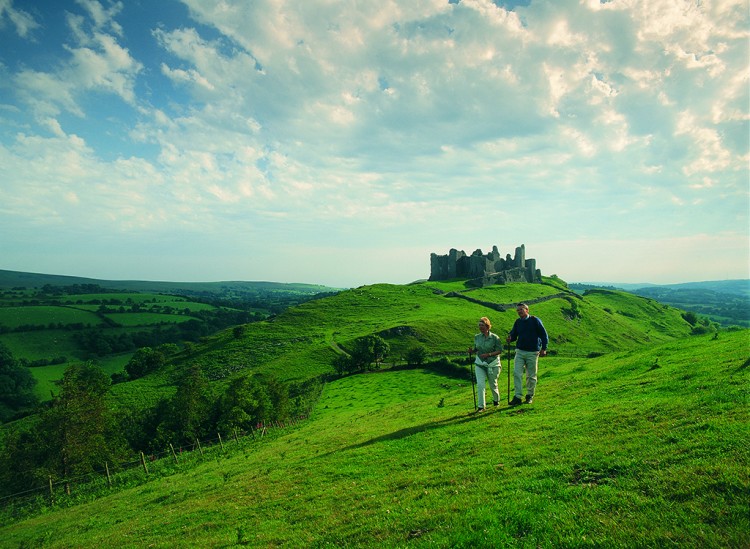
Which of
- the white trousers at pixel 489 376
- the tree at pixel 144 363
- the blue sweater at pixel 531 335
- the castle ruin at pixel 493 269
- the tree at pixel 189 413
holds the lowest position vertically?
the tree at pixel 144 363

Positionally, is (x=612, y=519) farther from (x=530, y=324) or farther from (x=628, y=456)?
(x=530, y=324)

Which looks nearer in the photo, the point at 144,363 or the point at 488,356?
the point at 488,356

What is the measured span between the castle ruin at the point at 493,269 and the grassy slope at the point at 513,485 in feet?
519

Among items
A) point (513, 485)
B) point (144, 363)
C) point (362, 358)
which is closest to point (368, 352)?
point (362, 358)

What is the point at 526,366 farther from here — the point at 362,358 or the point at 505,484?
the point at 362,358

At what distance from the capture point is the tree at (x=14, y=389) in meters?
114

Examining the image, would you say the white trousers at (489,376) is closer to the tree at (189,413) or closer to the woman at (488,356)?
the woman at (488,356)

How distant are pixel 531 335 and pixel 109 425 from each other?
57.7 m

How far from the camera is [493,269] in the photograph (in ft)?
620

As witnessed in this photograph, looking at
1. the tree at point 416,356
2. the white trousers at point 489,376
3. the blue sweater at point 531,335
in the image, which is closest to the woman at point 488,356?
the white trousers at point 489,376

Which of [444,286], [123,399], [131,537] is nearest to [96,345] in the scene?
[123,399]

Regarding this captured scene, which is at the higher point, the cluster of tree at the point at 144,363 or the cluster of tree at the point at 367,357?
the cluster of tree at the point at 367,357

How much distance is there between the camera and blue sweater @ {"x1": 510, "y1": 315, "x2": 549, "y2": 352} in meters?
16.4

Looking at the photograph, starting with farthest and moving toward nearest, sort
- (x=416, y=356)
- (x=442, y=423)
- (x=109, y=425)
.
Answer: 1. (x=416, y=356)
2. (x=109, y=425)
3. (x=442, y=423)
